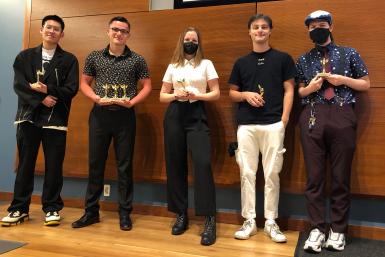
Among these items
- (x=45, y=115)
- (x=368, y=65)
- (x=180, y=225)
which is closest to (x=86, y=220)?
(x=180, y=225)

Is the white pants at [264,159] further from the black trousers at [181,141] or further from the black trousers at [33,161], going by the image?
the black trousers at [33,161]

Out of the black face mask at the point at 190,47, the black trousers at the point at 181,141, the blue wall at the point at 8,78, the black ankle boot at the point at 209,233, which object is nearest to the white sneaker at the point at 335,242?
the black ankle boot at the point at 209,233

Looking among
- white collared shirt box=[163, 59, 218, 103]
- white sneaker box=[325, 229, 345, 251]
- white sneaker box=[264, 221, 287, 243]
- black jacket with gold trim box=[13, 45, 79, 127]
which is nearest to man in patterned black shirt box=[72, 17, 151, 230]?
black jacket with gold trim box=[13, 45, 79, 127]

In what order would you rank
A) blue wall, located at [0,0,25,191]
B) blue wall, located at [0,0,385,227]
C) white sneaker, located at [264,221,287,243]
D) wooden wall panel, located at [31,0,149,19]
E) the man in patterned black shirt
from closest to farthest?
1. white sneaker, located at [264,221,287,243]
2. the man in patterned black shirt
3. blue wall, located at [0,0,385,227]
4. wooden wall panel, located at [31,0,149,19]
5. blue wall, located at [0,0,25,191]

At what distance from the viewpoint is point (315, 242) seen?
223 centimetres

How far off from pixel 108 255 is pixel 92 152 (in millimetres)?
952

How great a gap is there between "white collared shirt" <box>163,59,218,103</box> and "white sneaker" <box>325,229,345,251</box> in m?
1.33

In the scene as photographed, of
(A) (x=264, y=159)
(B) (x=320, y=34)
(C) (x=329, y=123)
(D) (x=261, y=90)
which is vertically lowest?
(A) (x=264, y=159)

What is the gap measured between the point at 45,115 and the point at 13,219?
82cm

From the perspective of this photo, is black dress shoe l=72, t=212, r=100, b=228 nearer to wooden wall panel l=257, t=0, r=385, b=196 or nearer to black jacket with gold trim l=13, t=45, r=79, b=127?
black jacket with gold trim l=13, t=45, r=79, b=127

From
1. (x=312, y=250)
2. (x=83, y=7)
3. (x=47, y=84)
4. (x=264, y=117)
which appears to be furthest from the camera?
(x=83, y=7)

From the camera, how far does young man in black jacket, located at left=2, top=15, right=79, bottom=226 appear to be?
107 inches

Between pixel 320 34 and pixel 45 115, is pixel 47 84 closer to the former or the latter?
pixel 45 115

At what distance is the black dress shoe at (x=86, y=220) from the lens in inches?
106
